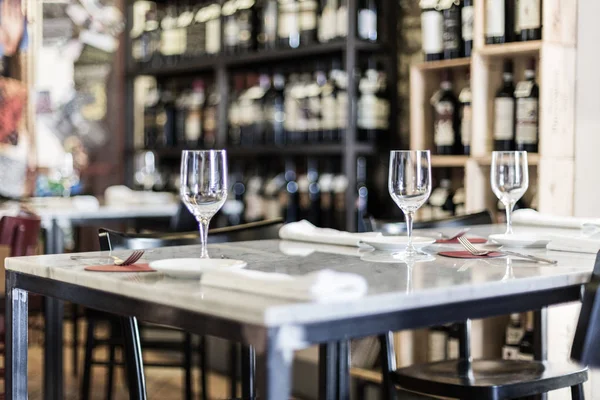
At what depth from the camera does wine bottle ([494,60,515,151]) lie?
9.50 ft

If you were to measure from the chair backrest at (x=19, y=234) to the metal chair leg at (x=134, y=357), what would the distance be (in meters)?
0.88

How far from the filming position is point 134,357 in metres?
1.64

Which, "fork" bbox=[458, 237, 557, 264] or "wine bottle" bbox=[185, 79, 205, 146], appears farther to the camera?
"wine bottle" bbox=[185, 79, 205, 146]

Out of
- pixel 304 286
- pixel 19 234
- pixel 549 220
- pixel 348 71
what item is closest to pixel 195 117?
pixel 348 71

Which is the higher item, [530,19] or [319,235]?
[530,19]

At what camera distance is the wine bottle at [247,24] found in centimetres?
393

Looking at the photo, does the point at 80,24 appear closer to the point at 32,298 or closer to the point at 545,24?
the point at 32,298

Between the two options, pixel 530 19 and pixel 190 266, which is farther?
pixel 530 19

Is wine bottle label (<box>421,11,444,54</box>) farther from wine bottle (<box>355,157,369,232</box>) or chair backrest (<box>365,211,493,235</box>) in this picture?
chair backrest (<box>365,211,493,235</box>)

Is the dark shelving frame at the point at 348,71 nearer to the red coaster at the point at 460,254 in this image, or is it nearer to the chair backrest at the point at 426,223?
the chair backrest at the point at 426,223

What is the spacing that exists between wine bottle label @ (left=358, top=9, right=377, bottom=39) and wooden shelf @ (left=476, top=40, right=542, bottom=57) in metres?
0.67

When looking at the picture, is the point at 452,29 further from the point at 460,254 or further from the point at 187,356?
the point at 460,254

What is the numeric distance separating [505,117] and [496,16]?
334 millimetres

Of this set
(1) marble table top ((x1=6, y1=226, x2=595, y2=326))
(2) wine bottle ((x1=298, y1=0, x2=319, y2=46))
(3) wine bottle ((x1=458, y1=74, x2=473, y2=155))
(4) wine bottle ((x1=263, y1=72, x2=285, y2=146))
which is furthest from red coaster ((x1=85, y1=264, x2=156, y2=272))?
(4) wine bottle ((x1=263, y1=72, x2=285, y2=146))
